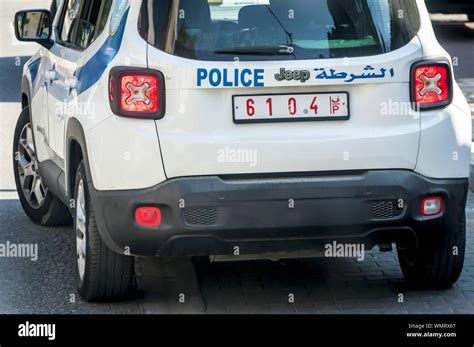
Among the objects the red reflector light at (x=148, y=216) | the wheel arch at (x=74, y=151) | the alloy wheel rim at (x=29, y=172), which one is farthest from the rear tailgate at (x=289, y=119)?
the alloy wheel rim at (x=29, y=172)

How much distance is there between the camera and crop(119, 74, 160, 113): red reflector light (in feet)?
19.2

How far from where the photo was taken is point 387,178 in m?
5.95

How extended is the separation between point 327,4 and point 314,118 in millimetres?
595

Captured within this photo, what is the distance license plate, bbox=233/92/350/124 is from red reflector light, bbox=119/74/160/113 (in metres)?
0.39

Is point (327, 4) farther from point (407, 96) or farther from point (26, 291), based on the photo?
point (26, 291)

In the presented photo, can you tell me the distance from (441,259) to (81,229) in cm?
193

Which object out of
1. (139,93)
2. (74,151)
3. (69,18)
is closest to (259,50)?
(139,93)

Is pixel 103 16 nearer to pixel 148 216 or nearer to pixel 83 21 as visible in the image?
pixel 83 21

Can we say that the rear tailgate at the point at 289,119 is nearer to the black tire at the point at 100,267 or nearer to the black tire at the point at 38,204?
the black tire at the point at 100,267

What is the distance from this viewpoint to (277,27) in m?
5.98

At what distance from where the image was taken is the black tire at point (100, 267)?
6293mm

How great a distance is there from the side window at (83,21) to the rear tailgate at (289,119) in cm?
81

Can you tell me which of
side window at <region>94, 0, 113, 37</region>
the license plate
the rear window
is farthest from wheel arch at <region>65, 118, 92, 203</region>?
the license plate

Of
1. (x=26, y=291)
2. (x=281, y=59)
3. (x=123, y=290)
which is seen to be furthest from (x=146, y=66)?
(x=26, y=291)
